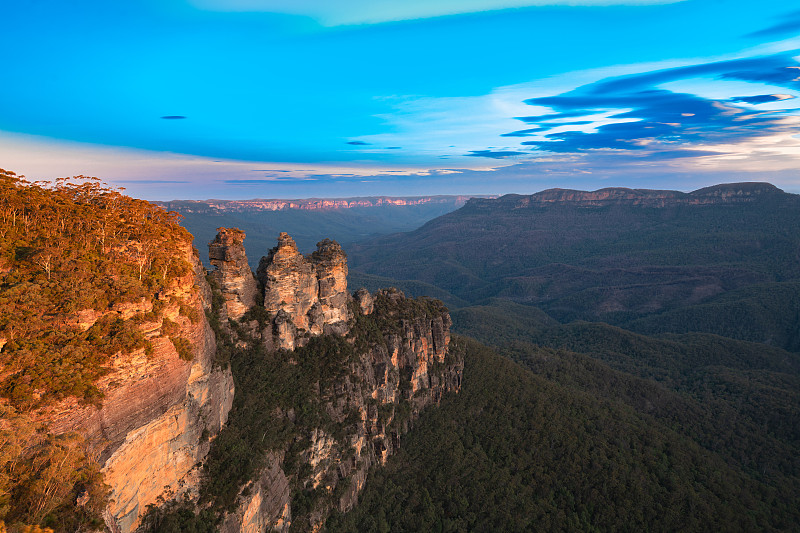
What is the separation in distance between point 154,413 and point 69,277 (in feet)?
31.7

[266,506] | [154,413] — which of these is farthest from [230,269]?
[266,506]

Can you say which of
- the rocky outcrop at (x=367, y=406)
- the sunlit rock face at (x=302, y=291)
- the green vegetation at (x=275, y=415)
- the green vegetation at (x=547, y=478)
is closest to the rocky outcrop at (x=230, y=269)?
the green vegetation at (x=275, y=415)

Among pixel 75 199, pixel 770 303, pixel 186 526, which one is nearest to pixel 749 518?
pixel 186 526

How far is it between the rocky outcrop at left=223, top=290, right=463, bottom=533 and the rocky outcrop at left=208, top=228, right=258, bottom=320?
15197mm

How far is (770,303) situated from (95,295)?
224m

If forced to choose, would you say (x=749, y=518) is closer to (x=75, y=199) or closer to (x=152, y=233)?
(x=152, y=233)

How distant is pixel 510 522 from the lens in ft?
148

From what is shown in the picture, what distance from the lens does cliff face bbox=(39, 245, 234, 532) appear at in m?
20.0

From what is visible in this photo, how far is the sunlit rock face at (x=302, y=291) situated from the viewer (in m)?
45.4

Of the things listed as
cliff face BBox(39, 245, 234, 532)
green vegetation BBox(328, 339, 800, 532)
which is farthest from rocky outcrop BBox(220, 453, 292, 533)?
green vegetation BBox(328, 339, 800, 532)

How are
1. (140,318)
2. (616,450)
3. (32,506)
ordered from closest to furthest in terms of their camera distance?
(32,506)
(140,318)
(616,450)

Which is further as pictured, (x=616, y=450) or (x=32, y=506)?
(x=616, y=450)

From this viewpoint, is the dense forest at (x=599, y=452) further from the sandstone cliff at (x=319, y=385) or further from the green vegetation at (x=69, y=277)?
the green vegetation at (x=69, y=277)

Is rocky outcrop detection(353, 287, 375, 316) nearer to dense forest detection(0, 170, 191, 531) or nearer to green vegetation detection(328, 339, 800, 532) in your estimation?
green vegetation detection(328, 339, 800, 532)
